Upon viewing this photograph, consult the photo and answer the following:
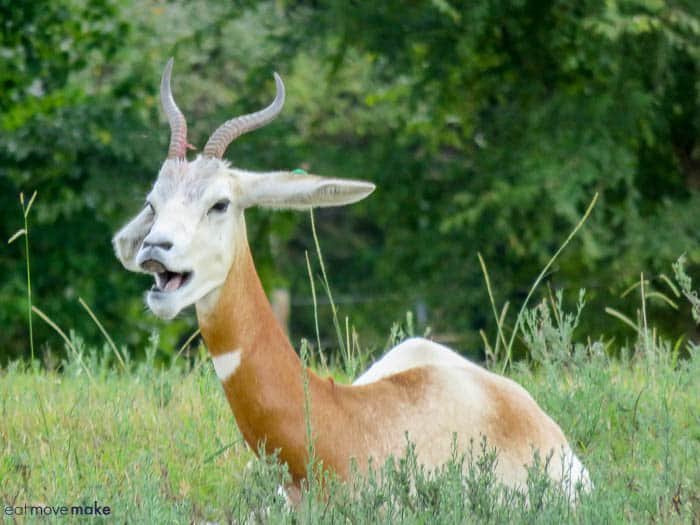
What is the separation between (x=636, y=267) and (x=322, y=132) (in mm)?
8550

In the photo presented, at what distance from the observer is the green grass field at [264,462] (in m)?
4.22

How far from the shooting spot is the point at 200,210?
15.6ft

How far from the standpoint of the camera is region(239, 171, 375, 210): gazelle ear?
4855 mm

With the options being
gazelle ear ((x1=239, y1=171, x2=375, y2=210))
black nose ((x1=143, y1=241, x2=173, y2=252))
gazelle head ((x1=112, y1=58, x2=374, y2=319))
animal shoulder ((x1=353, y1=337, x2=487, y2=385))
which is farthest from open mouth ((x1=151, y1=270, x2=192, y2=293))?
animal shoulder ((x1=353, y1=337, x2=487, y2=385))

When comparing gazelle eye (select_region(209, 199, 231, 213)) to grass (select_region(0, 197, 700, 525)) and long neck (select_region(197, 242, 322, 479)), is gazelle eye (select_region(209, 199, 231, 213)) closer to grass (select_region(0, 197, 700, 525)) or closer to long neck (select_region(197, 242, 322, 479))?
long neck (select_region(197, 242, 322, 479))

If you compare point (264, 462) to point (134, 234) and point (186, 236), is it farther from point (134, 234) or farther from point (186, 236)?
point (134, 234)

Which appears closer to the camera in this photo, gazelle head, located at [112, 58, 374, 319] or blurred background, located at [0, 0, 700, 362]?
gazelle head, located at [112, 58, 374, 319]

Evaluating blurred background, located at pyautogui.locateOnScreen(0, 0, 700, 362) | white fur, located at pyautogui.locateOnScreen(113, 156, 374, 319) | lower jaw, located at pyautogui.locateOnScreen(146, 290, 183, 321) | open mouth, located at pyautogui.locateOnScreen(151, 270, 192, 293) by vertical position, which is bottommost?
blurred background, located at pyautogui.locateOnScreen(0, 0, 700, 362)

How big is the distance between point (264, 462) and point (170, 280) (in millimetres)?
720

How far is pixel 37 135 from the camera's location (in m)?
15.1

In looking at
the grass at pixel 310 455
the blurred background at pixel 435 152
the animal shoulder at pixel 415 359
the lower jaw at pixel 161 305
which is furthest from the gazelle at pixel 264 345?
the blurred background at pixel 435 152

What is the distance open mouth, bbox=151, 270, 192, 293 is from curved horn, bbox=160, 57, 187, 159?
20.8 inches

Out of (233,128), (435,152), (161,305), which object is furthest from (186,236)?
(435,152)

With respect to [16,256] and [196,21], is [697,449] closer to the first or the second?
[16,256]
